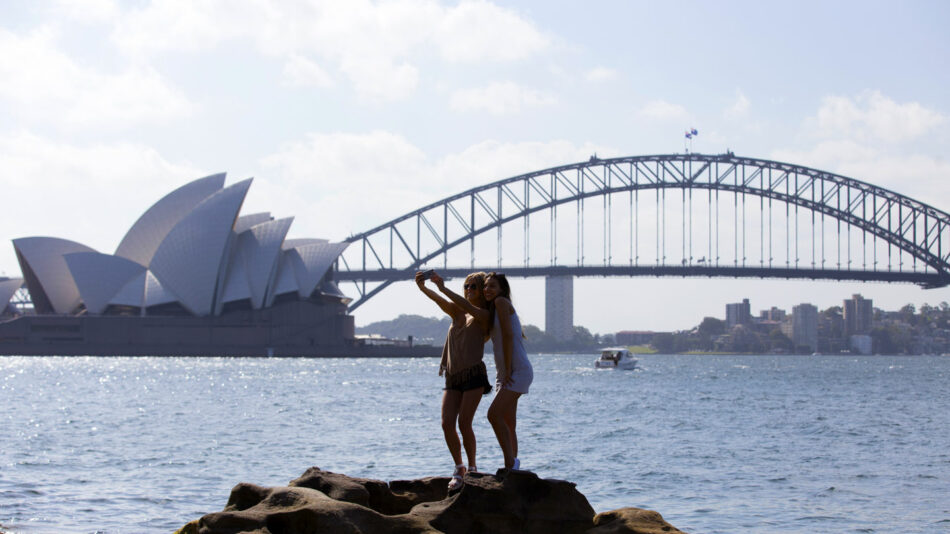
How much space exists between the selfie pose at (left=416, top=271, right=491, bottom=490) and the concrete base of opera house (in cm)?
6478

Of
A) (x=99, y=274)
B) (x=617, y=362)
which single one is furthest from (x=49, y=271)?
(x=617, y=362)

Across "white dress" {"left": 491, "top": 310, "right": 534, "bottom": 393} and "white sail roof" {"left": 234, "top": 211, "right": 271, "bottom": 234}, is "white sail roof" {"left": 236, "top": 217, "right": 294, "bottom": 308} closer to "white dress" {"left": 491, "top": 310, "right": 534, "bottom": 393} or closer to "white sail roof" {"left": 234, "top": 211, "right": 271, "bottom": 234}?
"white sail roof" {"left": 234, "top": 211, "right": 271, "bottom": 234}

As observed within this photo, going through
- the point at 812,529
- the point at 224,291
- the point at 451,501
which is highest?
the point at 224,291

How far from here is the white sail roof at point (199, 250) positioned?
64.1 meters

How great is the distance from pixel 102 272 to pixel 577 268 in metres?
28.0

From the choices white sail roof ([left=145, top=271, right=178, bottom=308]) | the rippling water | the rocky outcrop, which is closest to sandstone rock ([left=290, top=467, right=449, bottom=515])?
the rocky outcrop

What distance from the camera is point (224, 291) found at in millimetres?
69625

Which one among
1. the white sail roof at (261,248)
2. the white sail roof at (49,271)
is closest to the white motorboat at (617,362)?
the white sail roof at (261,248)

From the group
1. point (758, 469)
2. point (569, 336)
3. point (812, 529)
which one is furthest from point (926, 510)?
point (569, 336)

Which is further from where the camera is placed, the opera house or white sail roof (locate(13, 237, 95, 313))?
white sail roof (locate(13, 237, 95, 313))

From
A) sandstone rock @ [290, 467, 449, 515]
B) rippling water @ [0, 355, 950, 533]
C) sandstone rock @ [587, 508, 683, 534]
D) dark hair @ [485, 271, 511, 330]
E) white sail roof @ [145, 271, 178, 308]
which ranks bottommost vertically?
rippling water @ [0, 355, 950, 533]

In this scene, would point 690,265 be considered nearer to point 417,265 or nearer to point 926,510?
point 417,265

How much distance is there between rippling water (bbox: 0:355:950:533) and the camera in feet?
37.3

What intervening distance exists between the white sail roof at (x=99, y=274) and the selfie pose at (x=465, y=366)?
65.4 metres
